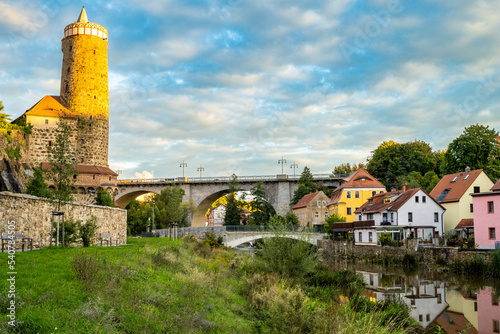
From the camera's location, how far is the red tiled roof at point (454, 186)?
49406 mm

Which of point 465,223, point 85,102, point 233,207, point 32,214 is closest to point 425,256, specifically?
point 465,223

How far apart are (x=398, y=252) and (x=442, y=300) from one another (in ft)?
60.1

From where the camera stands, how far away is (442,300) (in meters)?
24.2

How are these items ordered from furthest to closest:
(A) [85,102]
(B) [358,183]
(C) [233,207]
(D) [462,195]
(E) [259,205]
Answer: (C) [233,207]
(E) [259,205]
(B) [358,183]
(A) [85,102]
(D) [462,195]

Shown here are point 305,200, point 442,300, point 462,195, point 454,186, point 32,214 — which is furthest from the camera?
point 305,200

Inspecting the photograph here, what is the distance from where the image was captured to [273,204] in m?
78.4

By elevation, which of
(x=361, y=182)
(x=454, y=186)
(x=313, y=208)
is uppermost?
(x=361, y=182)

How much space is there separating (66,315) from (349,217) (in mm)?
60757

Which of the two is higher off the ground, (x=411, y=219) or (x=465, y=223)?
(x=411, y=219)

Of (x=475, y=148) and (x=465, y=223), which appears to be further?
(x=475, y=148)

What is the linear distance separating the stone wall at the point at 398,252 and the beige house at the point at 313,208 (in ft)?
38.6

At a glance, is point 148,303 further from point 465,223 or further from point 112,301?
point 465,223

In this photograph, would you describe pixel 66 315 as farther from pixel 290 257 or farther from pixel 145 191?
pixel 145 191

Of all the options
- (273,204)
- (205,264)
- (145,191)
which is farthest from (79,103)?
(205,264)
